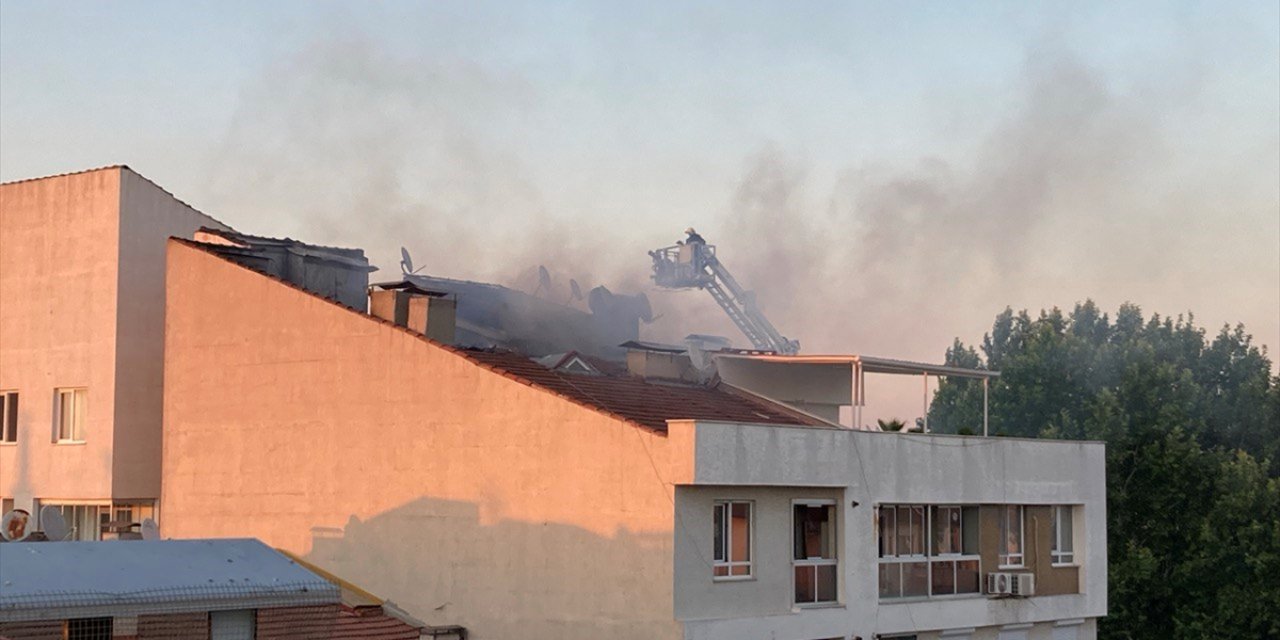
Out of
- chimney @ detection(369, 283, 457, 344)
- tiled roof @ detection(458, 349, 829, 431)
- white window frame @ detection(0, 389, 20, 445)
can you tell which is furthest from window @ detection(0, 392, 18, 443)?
tiled roof @ detection(458, 349, 829, 431)

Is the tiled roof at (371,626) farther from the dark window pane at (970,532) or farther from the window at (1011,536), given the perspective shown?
the window at (1011,536)

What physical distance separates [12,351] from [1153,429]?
36528 millimetres

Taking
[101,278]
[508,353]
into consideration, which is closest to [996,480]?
[508,353]

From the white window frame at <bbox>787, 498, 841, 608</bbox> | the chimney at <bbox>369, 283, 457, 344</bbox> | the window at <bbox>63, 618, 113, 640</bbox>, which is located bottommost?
the window at <bbox>63, 618, 113, 640</bbox>

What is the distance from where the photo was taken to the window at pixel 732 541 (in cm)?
2822

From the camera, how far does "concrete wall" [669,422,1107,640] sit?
2742 cm

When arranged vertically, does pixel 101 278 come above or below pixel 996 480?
above

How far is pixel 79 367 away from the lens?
35438mm

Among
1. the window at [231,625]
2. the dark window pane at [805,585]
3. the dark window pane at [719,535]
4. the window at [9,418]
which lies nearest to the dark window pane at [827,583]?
the dark window pane at [805,585]

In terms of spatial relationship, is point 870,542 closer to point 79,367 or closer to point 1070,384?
point 79,367

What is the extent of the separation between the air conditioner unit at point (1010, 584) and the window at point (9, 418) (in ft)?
70.2

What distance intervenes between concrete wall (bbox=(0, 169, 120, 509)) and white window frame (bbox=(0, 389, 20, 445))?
0.53 ft

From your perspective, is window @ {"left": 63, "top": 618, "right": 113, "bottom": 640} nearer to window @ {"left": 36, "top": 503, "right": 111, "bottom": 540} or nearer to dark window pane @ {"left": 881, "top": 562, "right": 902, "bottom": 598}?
window @ {"left": 36, "top": 503, "right": 111, "bottom": 540}

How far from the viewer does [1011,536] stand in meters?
35.1
